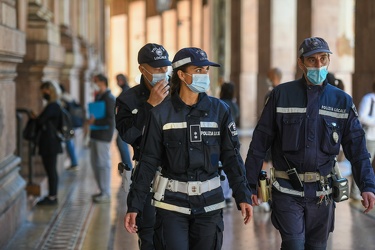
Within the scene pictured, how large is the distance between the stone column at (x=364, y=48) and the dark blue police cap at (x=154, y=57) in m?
7.07

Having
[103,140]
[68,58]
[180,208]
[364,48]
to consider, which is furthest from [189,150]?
[68,58]

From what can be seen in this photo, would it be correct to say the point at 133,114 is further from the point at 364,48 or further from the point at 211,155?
the point at 364,48

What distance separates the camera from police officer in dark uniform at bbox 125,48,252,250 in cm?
496

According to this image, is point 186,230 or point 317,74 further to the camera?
point 317,74

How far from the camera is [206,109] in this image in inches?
199

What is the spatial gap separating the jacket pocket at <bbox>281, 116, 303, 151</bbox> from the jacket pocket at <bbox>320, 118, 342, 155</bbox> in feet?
0.50

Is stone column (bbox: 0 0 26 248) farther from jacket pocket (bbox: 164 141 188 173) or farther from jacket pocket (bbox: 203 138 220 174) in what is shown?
jacket pocket (bbox: 203 138 220 174)

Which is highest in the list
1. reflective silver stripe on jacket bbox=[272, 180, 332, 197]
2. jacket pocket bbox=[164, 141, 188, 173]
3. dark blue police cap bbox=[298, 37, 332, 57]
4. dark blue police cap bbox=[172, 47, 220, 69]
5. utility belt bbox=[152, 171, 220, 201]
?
dark blue police cap bbox=[298, 37, 332, 57]

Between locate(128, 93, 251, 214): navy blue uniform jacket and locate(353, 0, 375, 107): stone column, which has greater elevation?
locate(353, 0, 375, 107): stone column

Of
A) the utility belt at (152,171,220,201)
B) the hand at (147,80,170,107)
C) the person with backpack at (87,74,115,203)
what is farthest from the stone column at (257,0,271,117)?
the utility belt at (152,171,220,201)

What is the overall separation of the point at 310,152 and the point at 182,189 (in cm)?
98

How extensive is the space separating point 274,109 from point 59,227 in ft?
13.2

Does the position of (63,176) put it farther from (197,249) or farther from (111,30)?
(111,30)

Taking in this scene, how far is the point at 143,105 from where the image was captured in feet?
20.1
